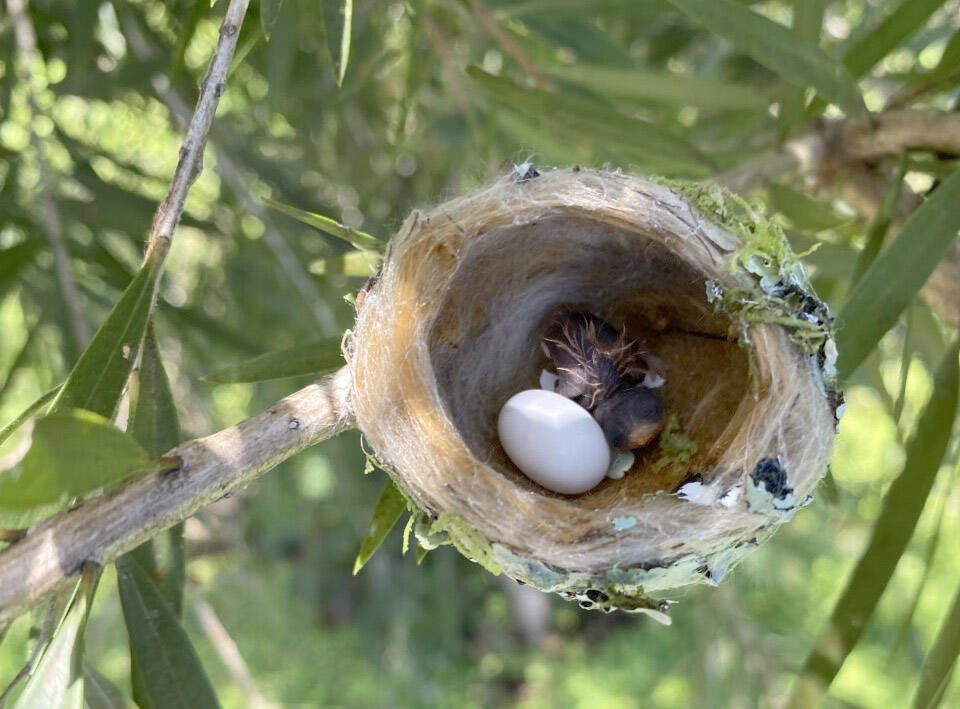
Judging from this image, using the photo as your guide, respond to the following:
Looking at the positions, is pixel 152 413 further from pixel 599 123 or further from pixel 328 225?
pixel 599 123

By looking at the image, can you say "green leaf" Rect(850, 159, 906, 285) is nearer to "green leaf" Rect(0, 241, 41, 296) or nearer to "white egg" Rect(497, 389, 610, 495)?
"white egg" Rect(497, 389, 610, 495)

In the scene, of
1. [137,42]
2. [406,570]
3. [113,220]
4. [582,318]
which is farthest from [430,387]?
[406,570]

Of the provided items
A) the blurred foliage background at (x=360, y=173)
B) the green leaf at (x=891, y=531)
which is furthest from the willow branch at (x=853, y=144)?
the green leaf at (x=891, y=531)

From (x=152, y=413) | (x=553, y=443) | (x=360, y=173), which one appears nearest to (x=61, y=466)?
(x=152, y=413)

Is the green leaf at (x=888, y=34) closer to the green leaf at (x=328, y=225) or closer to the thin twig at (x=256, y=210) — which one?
the green leaf at (x=328, y=225)

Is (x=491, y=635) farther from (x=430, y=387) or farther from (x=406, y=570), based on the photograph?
(x=430, y=387)

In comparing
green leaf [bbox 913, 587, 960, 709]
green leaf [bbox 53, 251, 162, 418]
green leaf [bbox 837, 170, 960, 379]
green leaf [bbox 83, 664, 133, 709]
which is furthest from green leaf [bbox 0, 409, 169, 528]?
green leaf [bbox 913, 587, 960, 709]
